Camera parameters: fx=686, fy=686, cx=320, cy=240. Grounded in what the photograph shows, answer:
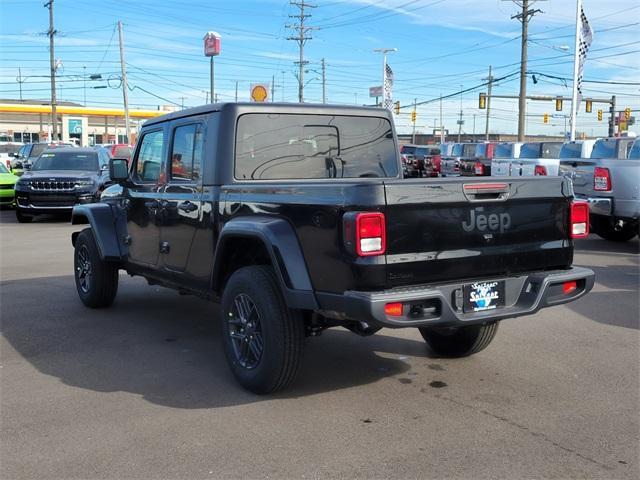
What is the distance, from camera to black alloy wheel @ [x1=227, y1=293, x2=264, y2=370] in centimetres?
465

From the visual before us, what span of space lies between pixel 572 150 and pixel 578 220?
568 inches

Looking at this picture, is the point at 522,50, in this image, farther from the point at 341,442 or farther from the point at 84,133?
the point at 84,133

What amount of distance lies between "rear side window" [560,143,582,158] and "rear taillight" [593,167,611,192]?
284 inches

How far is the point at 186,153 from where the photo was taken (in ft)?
18.6

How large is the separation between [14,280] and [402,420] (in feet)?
21.9

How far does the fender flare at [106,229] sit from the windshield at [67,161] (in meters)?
11.0

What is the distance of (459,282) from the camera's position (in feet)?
13.8

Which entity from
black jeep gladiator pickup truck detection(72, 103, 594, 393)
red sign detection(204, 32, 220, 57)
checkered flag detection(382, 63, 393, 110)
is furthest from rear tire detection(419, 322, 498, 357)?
checkered flag detection(382, 63, 393, 110)

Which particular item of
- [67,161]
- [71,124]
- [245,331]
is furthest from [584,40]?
[71,124]

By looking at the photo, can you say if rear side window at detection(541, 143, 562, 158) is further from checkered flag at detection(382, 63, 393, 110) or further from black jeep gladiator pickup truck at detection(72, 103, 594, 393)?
checkered flag at detection(382, 63, 393, 110)

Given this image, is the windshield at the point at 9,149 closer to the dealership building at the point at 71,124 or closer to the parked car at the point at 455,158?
the dealership building at the point at 71,124

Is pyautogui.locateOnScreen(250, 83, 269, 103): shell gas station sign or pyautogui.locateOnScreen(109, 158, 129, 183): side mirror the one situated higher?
pyautogui.locateOnScreen(250, 83, 269, 103): shell gas station sign

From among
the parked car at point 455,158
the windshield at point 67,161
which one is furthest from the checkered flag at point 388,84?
the windshield at point 67,161

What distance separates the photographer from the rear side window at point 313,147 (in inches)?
207
